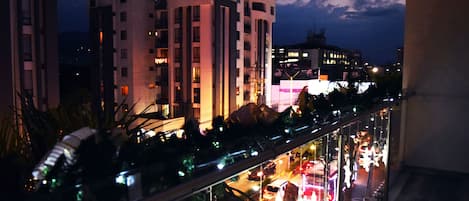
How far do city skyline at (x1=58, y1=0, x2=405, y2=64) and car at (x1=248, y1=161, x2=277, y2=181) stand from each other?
352 inches

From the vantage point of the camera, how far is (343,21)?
24641 mm

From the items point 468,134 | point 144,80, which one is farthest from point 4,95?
point 144,80

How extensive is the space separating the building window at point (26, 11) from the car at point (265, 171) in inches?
178

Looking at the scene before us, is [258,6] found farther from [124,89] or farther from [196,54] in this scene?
[124,89]

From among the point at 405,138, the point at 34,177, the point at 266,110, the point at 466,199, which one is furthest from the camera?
the point at 405,138

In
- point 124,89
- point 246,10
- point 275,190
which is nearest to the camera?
point 275,190

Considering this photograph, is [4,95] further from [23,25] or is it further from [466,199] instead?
[466,199]

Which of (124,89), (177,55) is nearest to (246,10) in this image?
(177,55)

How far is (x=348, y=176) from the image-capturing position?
3396 mm

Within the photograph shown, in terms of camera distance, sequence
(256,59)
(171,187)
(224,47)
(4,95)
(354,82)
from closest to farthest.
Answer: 1. (171,187)
2. (354,82)
3. (4,95)
4. (224,47)
5. (256,59)

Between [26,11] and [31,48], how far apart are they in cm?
49

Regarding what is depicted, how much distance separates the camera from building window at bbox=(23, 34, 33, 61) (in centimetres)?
547

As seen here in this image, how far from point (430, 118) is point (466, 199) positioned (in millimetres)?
1520

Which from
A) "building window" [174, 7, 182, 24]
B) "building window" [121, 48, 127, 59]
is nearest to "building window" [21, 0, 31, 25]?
"building window" [121, 48, 127, 59]
